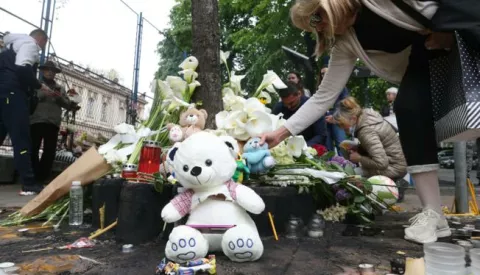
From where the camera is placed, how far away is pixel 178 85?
2.84 m

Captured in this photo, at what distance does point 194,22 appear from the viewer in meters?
2.99

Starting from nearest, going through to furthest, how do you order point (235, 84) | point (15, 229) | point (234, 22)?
point (15, 229) < point (235, 84) < point (234, 22)

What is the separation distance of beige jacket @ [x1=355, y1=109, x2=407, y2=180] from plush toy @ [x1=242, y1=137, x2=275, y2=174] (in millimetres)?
1812

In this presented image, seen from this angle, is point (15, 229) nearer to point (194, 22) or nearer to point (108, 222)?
point (108, 222)

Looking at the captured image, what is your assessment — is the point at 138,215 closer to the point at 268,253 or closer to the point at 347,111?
the point at 268,253

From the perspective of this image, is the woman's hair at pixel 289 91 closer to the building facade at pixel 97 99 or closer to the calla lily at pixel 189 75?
the calla lily at pixel 189 75

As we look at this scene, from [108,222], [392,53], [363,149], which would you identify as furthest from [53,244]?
[363,149]

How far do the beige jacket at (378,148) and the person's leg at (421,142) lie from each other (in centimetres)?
154

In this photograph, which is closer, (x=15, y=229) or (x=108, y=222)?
(x=108, y=222)

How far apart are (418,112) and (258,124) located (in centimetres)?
90

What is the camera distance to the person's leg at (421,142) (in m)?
Answer: 2.04

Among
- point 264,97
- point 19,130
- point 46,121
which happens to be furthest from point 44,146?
point 264,97

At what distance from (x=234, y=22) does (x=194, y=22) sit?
626 inches

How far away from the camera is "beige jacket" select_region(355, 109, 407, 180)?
12.0ft
